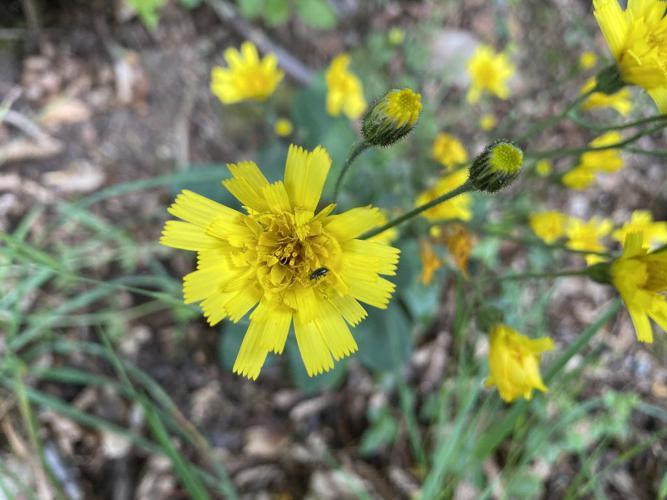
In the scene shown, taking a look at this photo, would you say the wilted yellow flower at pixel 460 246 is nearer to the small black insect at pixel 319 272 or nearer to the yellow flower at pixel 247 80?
the small black insect at pixel 319 272

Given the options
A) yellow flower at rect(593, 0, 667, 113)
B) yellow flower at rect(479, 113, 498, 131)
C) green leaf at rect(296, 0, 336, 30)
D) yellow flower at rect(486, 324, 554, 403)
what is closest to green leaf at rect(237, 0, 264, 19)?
green leaf at rect(296, 0, 336, 30)

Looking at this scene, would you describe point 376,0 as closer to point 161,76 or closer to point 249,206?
point 161,76

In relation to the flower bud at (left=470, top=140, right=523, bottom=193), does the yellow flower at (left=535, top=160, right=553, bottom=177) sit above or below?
below

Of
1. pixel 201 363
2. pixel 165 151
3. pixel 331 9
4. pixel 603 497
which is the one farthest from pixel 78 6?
pixel 603 497

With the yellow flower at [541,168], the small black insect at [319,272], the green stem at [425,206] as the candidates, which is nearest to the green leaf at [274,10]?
the yellow flower at [541,168]

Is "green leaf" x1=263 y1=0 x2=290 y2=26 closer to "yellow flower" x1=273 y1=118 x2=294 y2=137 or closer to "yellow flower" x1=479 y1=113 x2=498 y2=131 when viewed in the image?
"yellow flower" x1=273 y1=118 x2=294 y2=137

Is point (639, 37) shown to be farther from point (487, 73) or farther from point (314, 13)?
point (314, 13)

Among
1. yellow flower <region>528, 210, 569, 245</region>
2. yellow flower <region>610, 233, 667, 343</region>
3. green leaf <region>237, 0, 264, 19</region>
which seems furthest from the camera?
green leaf <region>237, 0, 264, 19</region>
